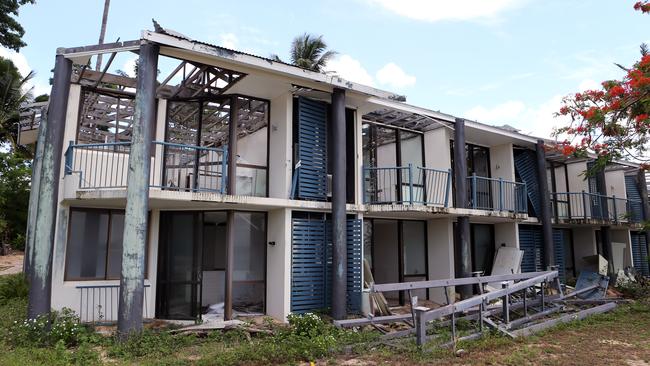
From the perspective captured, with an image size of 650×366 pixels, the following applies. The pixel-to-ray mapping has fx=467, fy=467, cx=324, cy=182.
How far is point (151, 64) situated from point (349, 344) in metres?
6.30

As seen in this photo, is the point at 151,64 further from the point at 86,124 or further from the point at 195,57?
the point at 86,124

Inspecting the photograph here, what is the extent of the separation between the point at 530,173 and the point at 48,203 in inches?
592

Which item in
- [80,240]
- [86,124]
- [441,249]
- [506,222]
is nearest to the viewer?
[80,240]

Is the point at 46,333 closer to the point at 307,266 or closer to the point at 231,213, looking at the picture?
the point at 231,213

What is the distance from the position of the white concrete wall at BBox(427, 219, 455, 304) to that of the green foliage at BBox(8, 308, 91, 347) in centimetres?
957

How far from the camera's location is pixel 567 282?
56.0 feet

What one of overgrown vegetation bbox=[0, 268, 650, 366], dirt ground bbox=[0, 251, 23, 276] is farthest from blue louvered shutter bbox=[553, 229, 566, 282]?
dirt ground bbox=[0, 251, 23, 276]

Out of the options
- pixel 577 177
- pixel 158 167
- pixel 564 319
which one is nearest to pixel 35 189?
pixel 158 167

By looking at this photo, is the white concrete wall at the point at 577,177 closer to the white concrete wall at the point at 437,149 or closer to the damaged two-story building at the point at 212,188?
the damaged two-story building at the point at 212,188

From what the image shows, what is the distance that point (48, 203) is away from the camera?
868 cm

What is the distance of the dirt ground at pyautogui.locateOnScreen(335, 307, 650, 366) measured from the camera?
23.6 ft

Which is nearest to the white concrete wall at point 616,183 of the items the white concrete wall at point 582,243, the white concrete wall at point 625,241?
the white concrete wall at point 625,241

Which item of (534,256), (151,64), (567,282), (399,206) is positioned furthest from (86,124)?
(567,282)

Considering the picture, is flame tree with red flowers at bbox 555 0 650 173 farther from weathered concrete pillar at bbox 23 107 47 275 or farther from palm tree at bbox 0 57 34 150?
palm tree at bbox 0 57 34 150
